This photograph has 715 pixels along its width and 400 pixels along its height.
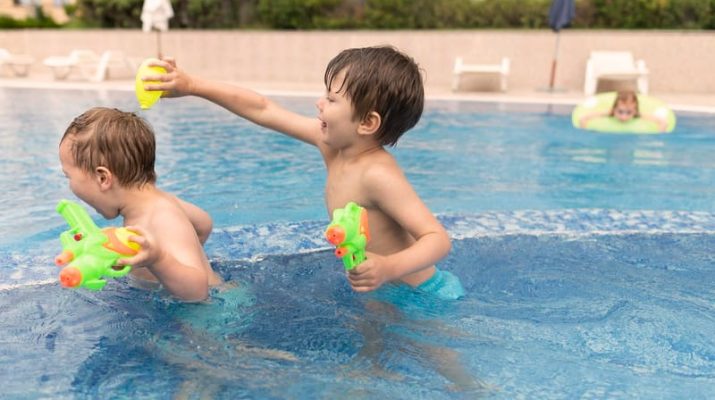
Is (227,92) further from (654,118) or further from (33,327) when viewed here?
(654,118)

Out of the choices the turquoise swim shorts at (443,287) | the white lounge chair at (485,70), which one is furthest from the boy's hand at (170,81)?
the white lounge chair at (485,70)

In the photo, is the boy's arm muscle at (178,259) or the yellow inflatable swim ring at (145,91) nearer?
the boy's arm muscle at (178,259)

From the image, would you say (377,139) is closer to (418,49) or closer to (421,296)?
(421,296)

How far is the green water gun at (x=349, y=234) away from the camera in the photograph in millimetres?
2105

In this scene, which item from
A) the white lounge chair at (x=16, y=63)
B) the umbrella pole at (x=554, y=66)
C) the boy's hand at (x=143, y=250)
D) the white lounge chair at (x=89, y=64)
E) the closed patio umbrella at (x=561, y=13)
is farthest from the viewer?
the white lounge chair at (x=16, y=63)

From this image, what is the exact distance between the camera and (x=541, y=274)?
3.53 meters

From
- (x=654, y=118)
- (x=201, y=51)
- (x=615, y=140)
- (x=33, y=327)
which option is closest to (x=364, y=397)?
(x=33, y=327)

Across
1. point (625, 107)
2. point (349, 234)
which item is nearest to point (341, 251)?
point (349, 234)

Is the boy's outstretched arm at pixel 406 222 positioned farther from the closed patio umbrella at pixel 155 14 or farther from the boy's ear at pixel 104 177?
the closed patio umbrella at pixel 155 14

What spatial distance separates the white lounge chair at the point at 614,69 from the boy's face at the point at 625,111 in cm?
420

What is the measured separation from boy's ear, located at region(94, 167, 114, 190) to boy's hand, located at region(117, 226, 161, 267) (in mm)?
471

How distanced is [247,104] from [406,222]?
3.25 ft

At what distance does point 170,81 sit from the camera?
9.19 ft

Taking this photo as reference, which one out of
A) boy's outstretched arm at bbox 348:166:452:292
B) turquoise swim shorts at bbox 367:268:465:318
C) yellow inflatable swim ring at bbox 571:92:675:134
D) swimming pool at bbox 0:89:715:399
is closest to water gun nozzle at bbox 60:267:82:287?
swimming pool at bbox 0:89:715:399
